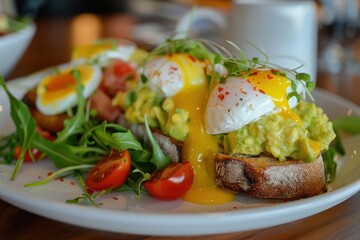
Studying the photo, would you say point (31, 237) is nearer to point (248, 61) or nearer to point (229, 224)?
point (229, 224)

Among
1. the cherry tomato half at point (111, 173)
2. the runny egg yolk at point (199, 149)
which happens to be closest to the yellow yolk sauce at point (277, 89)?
the runny egg yolk at point (199, 149)

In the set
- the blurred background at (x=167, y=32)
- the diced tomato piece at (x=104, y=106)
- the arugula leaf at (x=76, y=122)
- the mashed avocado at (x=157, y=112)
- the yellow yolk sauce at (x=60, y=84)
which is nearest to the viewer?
the mashed avocado at (x=157, y=112)

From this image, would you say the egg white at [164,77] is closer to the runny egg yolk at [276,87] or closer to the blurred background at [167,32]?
the runny egg yolk at [276,87]

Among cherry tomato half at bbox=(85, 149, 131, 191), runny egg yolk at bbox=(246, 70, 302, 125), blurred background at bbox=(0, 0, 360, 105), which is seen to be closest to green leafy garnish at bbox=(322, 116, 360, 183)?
runny egg yolk at bbox=(246, 70, 302, 125)

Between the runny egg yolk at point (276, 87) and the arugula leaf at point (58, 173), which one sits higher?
the runny egg yolk at point (276, 87)

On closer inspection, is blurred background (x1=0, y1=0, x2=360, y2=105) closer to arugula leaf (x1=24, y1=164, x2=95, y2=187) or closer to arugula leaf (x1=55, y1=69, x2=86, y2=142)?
arugula leaf (x1=55, y1=69, x2=86, y2=142)

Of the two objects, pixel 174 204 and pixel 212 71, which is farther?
pixel 212 71

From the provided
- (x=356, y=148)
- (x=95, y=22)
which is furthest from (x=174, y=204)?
(x=95, y=22)
